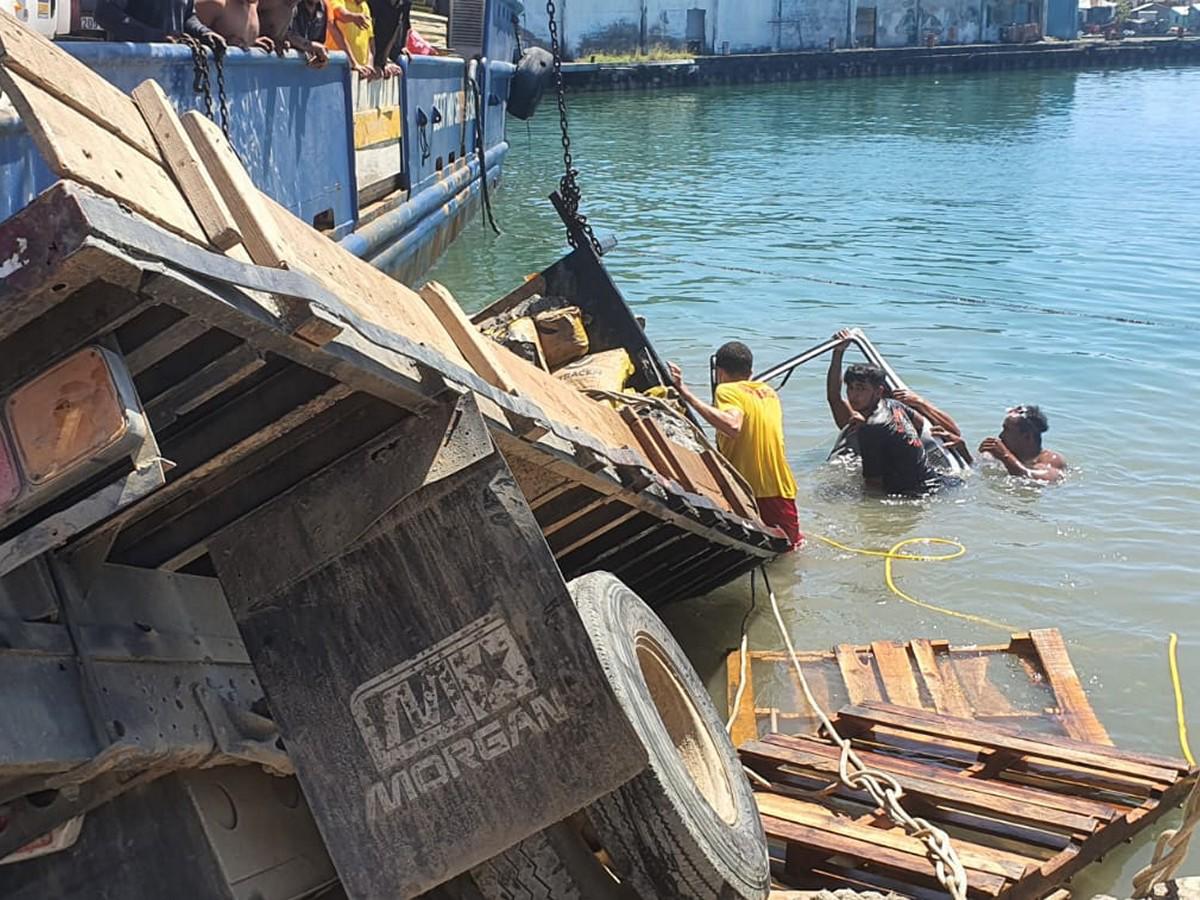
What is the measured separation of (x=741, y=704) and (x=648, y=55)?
55.7 meters

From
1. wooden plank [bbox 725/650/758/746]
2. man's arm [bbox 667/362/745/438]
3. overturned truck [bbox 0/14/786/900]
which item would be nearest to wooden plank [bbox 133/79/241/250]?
overturned truck [bbox 0/14/786/900]

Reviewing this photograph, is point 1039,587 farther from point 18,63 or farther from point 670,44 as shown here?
point 670,44

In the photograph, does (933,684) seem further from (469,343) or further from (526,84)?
(526,84)

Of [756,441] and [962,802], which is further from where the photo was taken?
[756,441]

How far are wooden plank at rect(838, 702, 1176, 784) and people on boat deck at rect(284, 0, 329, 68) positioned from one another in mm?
7090

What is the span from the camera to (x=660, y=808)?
11.8 feet

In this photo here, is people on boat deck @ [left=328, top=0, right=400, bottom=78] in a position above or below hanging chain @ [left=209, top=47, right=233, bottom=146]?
above

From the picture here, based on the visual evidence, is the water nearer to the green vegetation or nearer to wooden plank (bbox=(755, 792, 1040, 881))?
wooden plank (bbox=(755, 792, 1040, 881))

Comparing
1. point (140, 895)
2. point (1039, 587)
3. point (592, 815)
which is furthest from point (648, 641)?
point (1039, 587)

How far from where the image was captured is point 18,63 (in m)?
2.49

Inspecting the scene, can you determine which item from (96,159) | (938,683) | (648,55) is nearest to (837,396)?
(938,683)

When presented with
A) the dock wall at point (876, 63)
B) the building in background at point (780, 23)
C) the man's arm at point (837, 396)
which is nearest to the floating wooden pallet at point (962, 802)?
the man's arm at point (837, 396)

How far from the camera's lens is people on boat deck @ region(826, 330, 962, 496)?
30.8 feet

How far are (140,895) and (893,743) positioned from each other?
10.6ft
